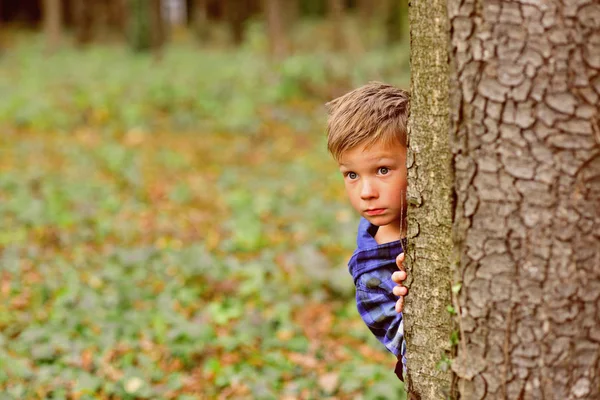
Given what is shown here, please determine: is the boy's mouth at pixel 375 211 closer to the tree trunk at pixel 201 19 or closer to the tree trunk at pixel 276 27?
the tree trunk at pixel 276 27

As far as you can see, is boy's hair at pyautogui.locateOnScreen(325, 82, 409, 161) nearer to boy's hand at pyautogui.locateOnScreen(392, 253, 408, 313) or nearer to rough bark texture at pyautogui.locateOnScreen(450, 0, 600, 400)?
boy's hand at pyautogui.locateOnScreen(392, 253, 408, 313)

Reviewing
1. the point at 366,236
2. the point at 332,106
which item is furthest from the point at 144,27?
the point at 366,236

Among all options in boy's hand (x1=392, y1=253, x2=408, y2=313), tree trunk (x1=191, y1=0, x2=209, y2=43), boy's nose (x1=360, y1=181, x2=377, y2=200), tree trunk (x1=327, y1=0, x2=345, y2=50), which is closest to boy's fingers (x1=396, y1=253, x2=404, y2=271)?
boy's hand (x1=392, y1=253, x2=408, y2=313)

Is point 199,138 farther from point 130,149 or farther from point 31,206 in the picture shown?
point 31,206

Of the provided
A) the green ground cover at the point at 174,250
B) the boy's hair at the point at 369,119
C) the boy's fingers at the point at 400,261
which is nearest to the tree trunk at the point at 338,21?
the green ground cover at the point at 174,250

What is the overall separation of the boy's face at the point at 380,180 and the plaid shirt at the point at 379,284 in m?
0.16

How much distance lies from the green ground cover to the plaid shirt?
1799 mm

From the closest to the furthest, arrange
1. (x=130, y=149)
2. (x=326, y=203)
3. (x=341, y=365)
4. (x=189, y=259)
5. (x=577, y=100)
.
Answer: (x=577, y=100) → (x=341, y=365) → (x=189, y=259) → (x=326, y=203) → (x=130, y=149)

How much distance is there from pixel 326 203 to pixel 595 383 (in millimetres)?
6838

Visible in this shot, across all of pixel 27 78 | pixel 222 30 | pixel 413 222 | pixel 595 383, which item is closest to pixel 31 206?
pixel 413 222

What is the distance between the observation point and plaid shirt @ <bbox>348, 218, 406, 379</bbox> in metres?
2.62

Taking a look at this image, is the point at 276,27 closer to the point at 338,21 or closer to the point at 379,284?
the point at 338,21

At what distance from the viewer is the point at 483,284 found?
194 cm

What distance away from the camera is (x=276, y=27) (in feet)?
54.6
